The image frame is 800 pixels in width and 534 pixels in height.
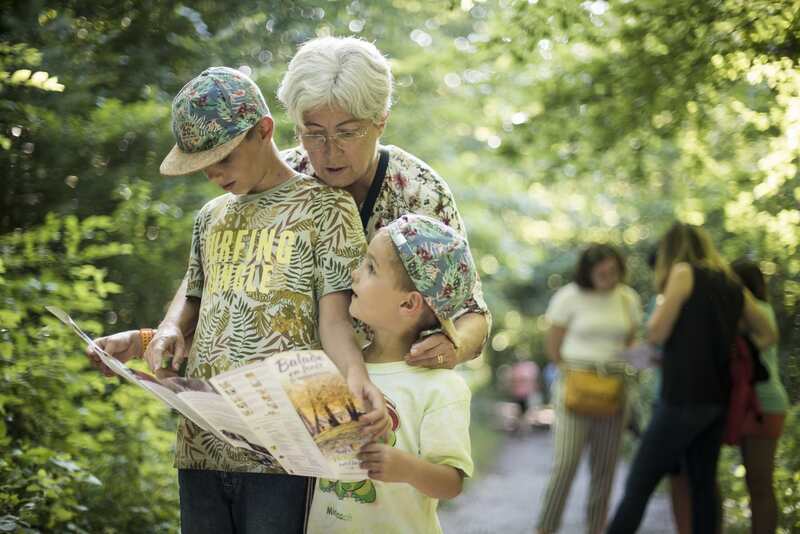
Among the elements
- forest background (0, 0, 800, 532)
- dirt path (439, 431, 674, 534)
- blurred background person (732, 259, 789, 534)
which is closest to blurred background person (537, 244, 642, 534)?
forest background (0, 0, 800, 532)

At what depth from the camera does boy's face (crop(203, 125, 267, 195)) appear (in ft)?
7.96

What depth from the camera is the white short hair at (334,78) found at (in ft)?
8.31

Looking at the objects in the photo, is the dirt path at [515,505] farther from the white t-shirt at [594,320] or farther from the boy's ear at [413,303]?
the boy's ear at [413,303]

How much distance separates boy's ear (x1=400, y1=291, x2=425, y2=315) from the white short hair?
1.77 feet

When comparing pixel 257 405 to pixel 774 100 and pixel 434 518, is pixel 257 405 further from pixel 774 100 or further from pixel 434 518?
pixel 774 100

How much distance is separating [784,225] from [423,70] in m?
4.31

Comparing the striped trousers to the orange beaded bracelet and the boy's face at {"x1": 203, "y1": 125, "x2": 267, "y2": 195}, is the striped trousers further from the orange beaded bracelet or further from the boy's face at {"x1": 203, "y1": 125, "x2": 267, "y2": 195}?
the boy's face at {"x1": 203, "y1": 125, "x2": 267, "y2": 195}

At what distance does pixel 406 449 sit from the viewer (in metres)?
2.35

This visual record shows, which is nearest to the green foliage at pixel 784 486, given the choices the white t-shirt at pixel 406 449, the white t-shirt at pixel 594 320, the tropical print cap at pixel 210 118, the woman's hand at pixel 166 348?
the white t-shirt at pixel 594 320

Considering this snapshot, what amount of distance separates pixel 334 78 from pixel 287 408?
95 centimetres

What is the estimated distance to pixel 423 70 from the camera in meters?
7.96

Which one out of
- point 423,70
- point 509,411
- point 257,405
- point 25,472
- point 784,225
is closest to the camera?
point 257,405

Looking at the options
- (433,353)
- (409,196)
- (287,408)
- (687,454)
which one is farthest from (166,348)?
(687,454)

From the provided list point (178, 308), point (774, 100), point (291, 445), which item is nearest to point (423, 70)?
point (774, 100)
